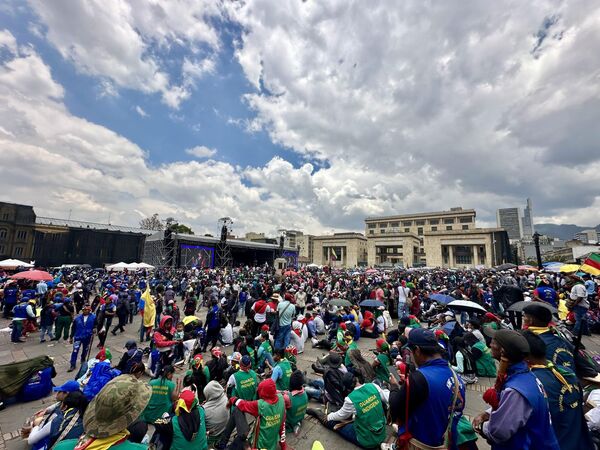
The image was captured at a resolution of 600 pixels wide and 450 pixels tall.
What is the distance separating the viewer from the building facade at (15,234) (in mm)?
35469

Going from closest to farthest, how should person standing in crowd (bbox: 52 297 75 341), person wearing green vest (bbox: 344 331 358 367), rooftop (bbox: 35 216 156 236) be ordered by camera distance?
person wearing green vest (bbox: 344 331 358 367)
person standing in crowd (bbox: 52 297 75 341)
rooftop (bbox: 35 216 156 236)

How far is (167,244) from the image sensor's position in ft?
88.5

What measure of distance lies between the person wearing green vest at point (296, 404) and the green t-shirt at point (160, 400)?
1698mm

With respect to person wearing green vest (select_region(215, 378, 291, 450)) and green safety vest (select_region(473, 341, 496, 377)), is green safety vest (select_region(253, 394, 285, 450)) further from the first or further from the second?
green safety vest (select_region(473, 341, 496, 377))

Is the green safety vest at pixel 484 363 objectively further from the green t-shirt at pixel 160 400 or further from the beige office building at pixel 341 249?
the beige office building at pixel 341 249

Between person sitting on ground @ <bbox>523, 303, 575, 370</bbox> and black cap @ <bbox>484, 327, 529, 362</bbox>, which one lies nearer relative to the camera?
black cap @ <bbox>484, 327, 529, 362</bbox>

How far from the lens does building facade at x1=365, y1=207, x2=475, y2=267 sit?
61412mm

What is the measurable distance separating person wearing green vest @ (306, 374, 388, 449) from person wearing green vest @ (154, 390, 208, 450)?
6.34 ft

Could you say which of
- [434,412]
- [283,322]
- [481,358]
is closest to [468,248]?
[481,358]

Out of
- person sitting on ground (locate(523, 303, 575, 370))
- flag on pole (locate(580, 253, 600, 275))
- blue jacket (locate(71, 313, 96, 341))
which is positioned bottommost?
blue jacket (locate(71, 313, 96, 341))

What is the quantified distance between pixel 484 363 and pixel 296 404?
15.6ft

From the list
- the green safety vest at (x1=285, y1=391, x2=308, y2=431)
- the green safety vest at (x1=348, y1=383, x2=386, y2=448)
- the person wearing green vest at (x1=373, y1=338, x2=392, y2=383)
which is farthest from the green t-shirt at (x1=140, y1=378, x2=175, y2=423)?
the person wearing green vest at (x1=373, y1=338, x2=392, y2=383)

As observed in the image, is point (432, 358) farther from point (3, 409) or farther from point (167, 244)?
point (167, 244)

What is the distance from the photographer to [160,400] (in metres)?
3.57
